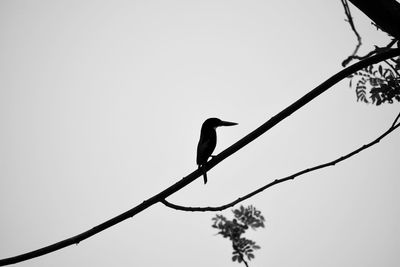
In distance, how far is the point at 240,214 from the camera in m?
2.71

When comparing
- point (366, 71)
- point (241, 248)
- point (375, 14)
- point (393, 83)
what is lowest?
point (241, 248)

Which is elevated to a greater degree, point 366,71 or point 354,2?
point 366,71

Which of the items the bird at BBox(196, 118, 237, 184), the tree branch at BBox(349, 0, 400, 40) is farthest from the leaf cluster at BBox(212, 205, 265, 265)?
the tree branch at BBox(349, 0, 400, 40)

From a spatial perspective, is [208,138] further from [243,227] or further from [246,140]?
[246,140]

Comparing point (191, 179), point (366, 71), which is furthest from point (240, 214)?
point (366, 71)

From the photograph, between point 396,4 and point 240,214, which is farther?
point 240,214

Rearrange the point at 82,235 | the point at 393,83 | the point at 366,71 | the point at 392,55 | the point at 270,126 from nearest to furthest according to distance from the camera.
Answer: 1. the point at 392,55
2. the point at 270,126
3. the point at 82,235
4. the point at 393,83
5. the point at 366,71

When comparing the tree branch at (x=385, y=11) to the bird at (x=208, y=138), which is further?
the bird at (x=208, y=138)

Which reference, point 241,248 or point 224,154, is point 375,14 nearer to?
point 224,154

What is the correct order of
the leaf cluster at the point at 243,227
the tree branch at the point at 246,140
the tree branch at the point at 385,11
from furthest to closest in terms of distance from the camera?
the leaf cluster at the point at 243,227 → the tree branch at the point at 246,140 → the tree branch at the point at 385,11

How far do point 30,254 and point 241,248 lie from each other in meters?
1.85

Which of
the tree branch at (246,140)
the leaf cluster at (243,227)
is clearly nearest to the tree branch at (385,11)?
the tree branch at (246,140)

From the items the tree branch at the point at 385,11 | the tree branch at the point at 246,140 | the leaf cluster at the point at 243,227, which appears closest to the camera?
the tree branch at the point at 385,11

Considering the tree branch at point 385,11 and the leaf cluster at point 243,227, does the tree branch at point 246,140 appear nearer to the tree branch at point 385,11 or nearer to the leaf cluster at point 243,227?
the tree branch at point 385,11
